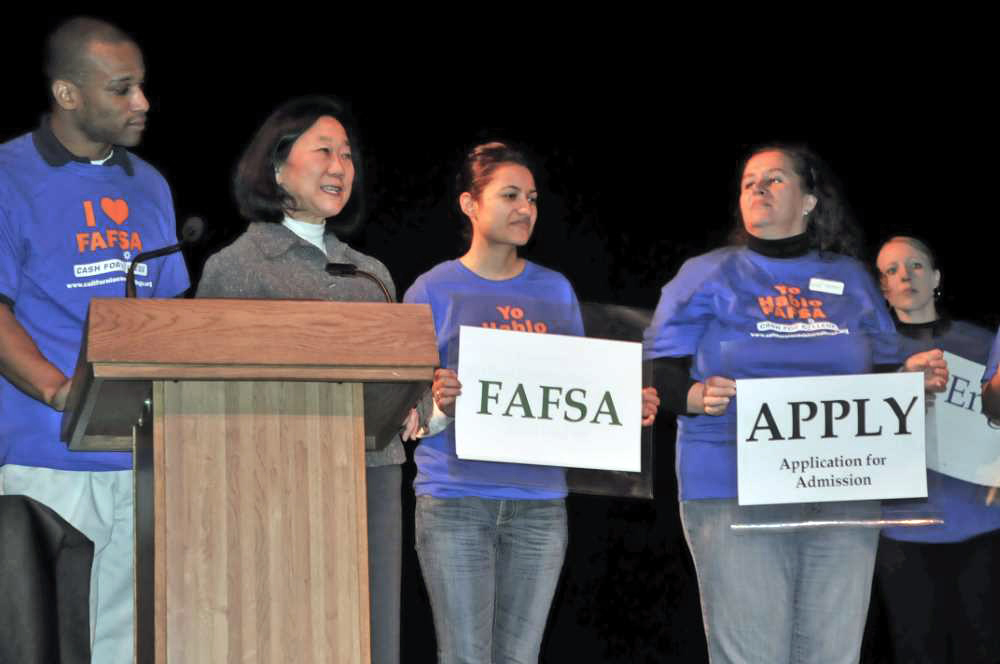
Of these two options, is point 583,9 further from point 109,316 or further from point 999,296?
point 109,316

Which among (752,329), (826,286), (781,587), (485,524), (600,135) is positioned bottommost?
(781,587)

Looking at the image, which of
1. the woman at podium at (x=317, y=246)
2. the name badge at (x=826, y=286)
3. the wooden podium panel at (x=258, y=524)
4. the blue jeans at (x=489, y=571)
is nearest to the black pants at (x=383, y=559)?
the woman at podium at (x=317, y=246)

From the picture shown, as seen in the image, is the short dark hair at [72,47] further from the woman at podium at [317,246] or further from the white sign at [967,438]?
the white sign at [967,438]

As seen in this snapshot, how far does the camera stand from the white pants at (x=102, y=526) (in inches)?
101

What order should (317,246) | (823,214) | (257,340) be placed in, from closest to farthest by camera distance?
(257,340)
(317,246)
(823,214)

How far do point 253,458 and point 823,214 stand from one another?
1996 mm

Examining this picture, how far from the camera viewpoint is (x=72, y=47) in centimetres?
281

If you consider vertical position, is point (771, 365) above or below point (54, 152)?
below

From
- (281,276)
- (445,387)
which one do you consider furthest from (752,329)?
(281,276)

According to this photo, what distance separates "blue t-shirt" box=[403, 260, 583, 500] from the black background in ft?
1.79

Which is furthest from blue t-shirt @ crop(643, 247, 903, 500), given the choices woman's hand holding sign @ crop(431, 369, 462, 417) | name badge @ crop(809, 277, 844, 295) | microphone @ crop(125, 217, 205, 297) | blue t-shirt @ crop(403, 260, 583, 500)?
microphone @ crop(125, 217, 205, 297)

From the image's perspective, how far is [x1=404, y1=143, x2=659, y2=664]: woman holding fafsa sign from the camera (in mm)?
3109

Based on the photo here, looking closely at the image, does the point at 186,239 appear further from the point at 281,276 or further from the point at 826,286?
the point at 826,286

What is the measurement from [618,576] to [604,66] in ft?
5.52
